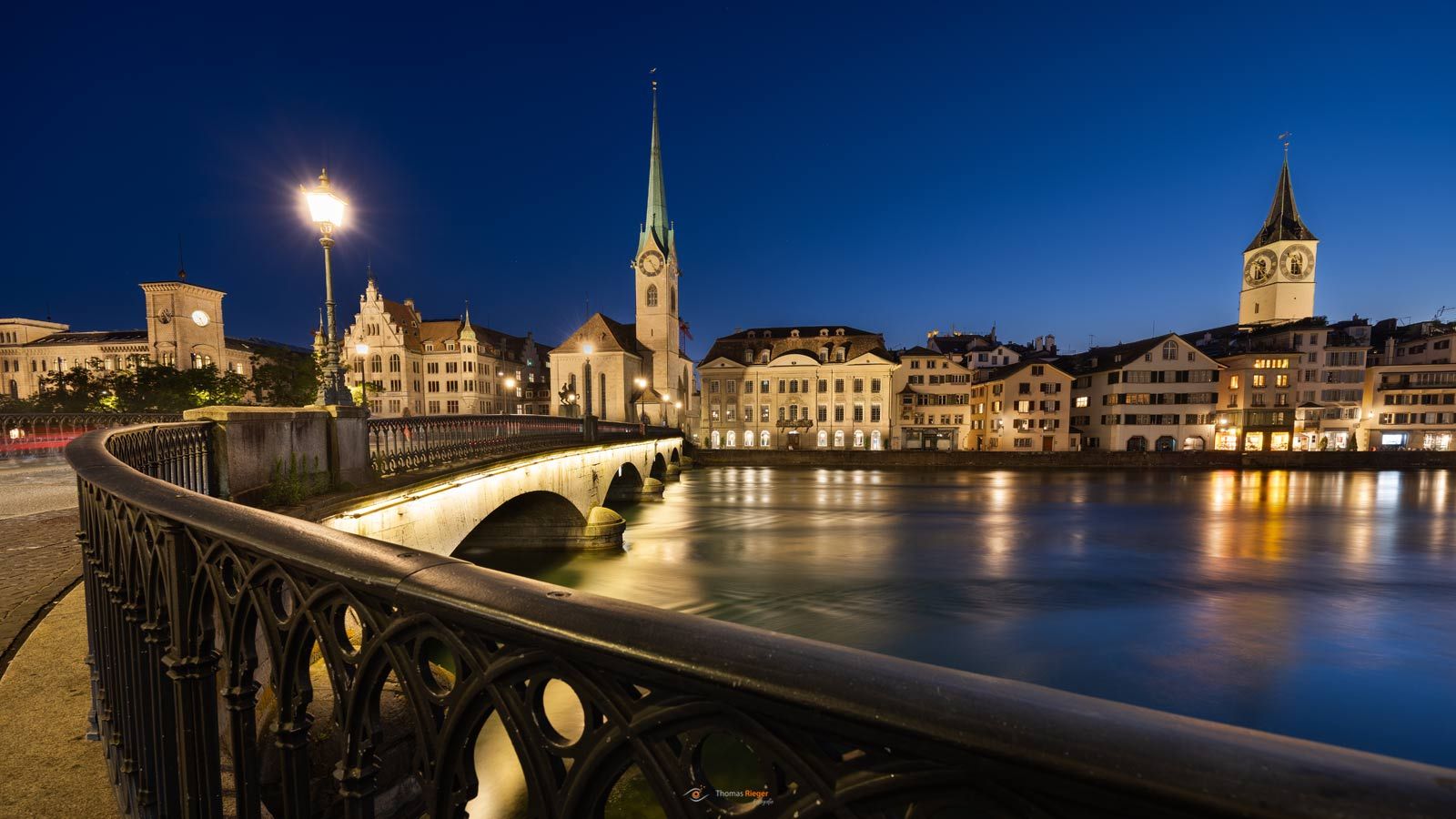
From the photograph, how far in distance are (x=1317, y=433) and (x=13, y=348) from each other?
5650 inches

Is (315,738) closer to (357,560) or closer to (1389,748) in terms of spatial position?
(357,560)

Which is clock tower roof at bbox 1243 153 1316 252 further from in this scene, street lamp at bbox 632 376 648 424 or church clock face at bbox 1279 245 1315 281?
street lamp at bbox 632 376 648 424

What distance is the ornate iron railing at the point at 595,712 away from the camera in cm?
75

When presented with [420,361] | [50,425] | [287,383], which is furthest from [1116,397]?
[420,361]

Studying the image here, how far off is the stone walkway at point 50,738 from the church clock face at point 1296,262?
111m

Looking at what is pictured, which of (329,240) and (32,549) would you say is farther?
(329,240)

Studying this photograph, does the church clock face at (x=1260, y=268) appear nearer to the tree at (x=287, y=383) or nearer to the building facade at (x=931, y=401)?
the building facade at (x=931, y=401)

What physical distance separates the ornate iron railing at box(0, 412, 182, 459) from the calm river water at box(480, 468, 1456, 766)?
11.0m

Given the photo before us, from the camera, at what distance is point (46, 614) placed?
5.30 metres

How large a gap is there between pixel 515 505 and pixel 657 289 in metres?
47.0

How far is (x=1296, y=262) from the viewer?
80.9 m

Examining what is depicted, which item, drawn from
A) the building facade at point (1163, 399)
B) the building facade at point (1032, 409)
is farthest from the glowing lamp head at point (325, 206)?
the building facade at point (1163, 399)

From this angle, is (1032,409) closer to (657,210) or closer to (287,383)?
(657,210)

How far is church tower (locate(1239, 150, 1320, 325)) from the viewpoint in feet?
265
